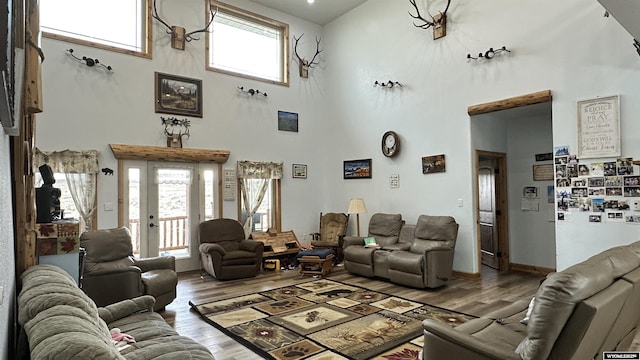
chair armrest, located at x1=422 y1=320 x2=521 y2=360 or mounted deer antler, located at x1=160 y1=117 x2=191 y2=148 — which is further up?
mounted deer antler, located at x1=160 y1=117 x2=191 y2=148

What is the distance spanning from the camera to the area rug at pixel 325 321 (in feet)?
10.7

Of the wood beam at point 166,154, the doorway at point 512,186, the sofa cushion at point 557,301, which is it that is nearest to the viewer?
the sofa cushion at point 557,301

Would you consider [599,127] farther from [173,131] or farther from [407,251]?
[173,131]

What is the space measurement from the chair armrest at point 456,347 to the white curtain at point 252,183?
212 inches

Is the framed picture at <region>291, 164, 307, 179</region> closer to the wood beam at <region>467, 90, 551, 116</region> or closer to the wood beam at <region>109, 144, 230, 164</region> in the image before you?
the wood beam at <region>109, 144, 230, 164</region>

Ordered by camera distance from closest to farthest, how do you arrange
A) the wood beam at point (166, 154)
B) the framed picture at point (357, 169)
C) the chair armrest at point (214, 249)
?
the chair armrest at point (214, 249) → the wood beam at point (166, 154) → the framed picture at point (357, 169)

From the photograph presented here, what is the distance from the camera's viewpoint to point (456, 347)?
2121mm

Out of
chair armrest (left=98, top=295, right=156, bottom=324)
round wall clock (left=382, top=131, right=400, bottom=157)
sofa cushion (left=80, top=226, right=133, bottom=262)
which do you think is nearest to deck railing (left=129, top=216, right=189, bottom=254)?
sofa cushion (left=80, top=226, right=133, bottom=262)

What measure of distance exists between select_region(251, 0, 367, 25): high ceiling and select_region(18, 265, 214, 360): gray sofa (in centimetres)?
666

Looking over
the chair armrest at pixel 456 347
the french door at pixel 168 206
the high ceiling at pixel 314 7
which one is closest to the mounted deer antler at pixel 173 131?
the french door at pixel 168 206

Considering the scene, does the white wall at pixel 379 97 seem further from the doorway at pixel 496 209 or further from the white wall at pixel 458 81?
the doorway at pixel 496 209

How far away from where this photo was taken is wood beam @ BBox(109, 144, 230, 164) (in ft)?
19.4

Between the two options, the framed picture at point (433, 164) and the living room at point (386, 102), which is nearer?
the living room at point (386, 102)

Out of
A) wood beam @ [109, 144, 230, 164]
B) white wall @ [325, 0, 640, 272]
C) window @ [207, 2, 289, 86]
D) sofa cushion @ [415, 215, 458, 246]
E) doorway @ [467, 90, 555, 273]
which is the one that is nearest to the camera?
white wall @ [325, 0, 640, 272]
